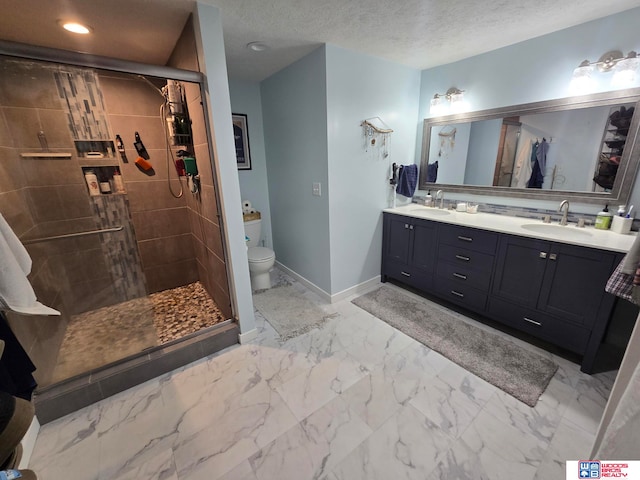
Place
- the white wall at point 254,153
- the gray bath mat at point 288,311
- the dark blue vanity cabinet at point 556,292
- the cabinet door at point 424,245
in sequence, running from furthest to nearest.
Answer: the white wall at point 254,153, the cabinet door at point 424,245, the gray bath mat at point 288,311, the dark blue vanity cabinet at point 556,292

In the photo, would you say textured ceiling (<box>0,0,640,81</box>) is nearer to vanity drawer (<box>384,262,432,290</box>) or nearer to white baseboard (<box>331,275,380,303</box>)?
vanity drawer (<box>384,262,432,290</box>)

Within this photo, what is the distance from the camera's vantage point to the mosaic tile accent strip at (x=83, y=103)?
1874 mm

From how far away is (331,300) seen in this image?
270 cm

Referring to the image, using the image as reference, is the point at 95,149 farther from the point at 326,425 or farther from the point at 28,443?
the point at 326,425

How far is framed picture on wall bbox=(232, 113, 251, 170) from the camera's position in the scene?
120 inches

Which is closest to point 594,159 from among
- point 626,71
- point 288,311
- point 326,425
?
point 626,71

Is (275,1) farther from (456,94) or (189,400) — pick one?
(189,400)

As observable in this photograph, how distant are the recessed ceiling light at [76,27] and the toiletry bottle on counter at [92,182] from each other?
0.97 metres

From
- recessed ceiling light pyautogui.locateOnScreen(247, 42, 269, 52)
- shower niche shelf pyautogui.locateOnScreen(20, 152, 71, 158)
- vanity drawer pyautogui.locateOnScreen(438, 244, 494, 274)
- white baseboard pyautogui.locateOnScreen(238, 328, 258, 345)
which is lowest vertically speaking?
white baseboard pyautogui.locateOnScreen(238, 328, 258, 345)

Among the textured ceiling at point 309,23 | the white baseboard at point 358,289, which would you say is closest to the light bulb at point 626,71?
the textured ceiling at point 309,23

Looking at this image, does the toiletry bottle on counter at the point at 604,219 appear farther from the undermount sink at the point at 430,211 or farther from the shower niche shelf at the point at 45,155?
the shower niche shelf at the point at 45,155

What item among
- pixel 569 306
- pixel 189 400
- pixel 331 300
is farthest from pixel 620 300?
pixel 189 400

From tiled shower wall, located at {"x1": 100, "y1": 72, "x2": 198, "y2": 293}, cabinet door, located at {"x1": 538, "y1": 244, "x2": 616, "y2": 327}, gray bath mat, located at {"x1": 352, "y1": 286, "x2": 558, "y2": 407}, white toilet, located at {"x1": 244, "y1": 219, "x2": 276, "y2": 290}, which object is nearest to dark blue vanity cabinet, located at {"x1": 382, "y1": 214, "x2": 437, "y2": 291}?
gray bath mat, located at {"x1": 352, "y1": 286, "x2": 558, "y2": 407}

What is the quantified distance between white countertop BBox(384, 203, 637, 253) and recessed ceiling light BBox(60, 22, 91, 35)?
2.70 meters
